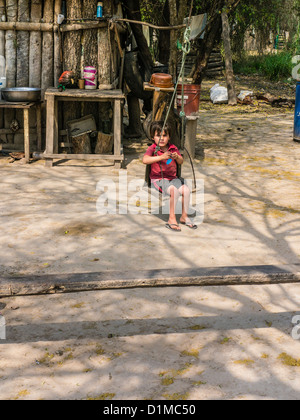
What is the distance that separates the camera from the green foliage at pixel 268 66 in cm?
1858

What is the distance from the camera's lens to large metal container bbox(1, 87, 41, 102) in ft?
26.0

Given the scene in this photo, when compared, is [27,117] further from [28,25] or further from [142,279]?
[142,279]

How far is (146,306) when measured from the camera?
3.84 meters

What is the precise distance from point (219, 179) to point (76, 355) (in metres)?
4.62

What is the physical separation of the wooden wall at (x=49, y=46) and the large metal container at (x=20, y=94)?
1.62 ft

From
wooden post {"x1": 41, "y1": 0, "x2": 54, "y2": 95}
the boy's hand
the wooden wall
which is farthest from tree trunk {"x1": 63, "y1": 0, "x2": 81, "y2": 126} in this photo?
the boy's hand

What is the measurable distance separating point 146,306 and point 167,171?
220 cm

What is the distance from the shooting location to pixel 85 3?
8.34 m

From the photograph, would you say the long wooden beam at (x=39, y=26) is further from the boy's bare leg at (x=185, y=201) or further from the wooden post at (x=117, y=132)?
the boy's bare leg at (x=185, y=201)

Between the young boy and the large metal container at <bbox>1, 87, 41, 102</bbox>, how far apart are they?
3066mm

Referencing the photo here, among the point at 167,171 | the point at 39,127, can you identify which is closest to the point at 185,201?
the point at 167,171

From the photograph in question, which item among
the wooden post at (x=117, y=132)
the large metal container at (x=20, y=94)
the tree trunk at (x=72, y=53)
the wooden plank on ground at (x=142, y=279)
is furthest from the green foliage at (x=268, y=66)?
the wooden plank on ground at (x=142, y=279)
